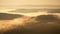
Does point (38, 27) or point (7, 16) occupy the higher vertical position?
point (7, 16)

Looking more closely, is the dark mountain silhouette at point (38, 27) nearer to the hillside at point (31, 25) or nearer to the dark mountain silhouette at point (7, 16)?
the hillside at point (31, 25)

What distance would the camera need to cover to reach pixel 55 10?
1.26m

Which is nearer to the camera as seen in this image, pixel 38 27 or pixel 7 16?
pixel 38 27

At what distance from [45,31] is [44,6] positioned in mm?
543

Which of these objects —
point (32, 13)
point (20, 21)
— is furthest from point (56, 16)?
point (20, 21)

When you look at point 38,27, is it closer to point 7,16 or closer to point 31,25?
point 31,25

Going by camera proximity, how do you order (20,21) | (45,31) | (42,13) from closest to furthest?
(45,31) < (20,21) < (42,13)

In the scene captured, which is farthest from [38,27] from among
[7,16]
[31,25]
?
[7,16]

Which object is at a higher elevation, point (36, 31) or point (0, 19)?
point (0, 19)

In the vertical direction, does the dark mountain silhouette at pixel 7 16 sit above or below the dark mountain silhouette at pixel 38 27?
above

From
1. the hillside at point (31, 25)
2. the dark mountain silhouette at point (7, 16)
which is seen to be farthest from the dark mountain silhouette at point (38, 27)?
the dark mountain silhouette at point (7, 16)

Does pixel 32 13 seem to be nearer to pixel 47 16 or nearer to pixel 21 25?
pixel 47 16

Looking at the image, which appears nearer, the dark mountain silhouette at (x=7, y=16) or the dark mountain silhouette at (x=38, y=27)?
the dark mountain silhouette at (x=38, y=27)

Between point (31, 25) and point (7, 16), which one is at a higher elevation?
point (7, 16)
